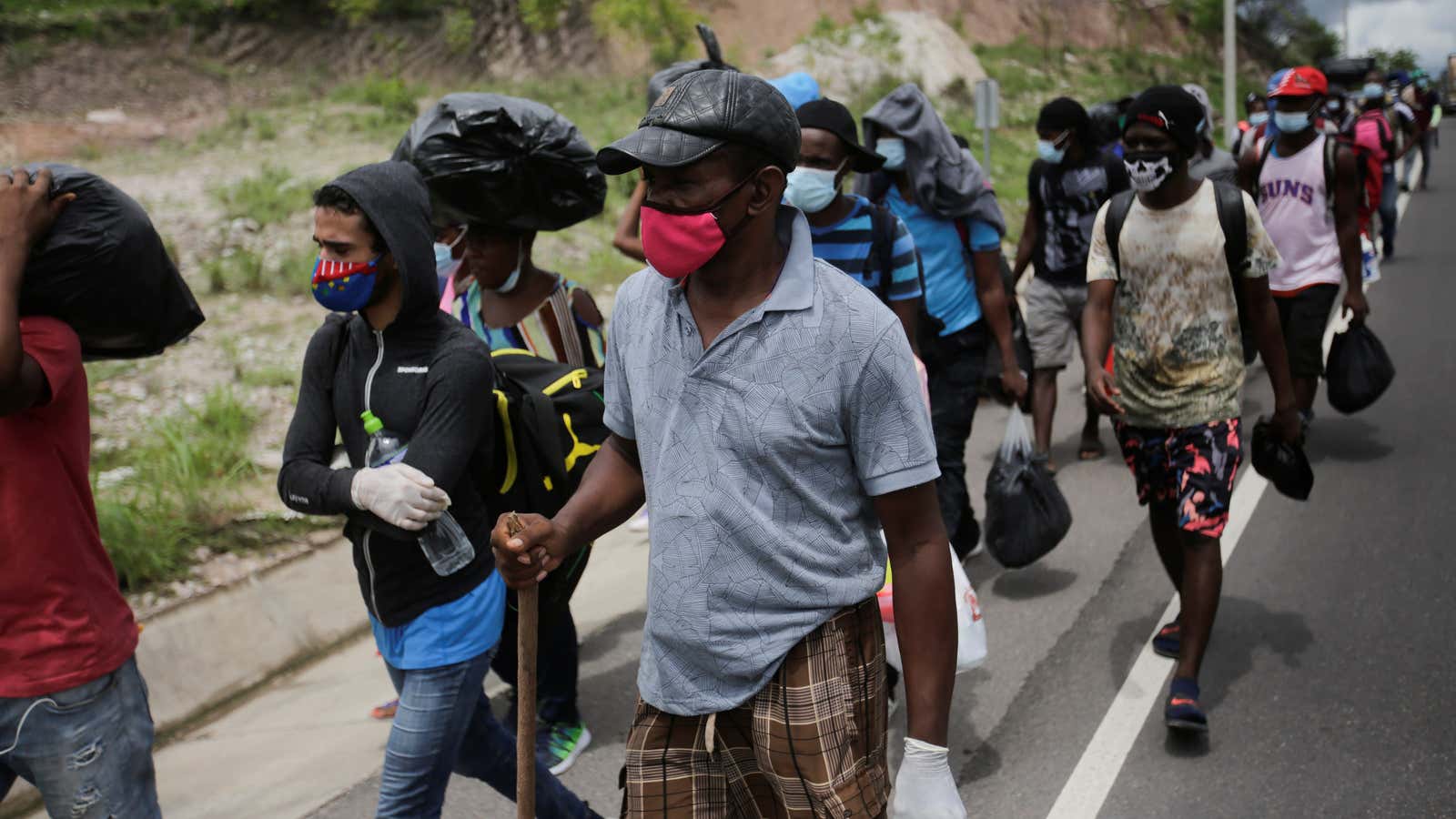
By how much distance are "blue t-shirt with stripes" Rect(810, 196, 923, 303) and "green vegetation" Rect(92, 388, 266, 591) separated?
3.30 metres

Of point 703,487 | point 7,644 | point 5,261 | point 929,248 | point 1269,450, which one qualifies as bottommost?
point 1269,450

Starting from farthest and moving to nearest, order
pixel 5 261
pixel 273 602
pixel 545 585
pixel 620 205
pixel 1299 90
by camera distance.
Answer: pixel 620 205, pixel 1299 90, pixel 273 602, pixel 545 585, pixel 5 261

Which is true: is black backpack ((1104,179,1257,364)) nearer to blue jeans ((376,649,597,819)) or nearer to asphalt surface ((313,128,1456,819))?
asphalt surface ((313,128,1456,819))

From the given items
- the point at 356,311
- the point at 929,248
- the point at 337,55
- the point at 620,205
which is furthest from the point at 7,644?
the point at 337,55

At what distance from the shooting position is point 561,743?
14.4 feet

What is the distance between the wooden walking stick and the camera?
95.3 inches

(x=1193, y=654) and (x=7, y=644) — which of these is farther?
(x=1193, y=654)

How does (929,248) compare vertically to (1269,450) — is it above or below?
above

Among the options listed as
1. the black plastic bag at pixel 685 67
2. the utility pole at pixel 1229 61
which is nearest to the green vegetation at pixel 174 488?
the black plastic bag at pixel 685 67

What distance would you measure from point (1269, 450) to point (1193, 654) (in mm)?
1044

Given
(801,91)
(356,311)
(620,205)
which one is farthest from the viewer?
(620,205)

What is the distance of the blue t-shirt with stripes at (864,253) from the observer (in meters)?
4.34

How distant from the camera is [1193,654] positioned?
4.27 metres

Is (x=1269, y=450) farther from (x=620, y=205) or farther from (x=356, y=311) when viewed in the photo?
(x=620, y=205)
